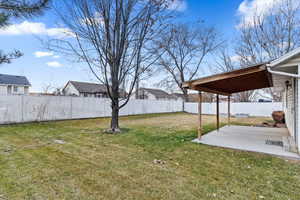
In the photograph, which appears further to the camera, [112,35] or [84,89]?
[84,89]

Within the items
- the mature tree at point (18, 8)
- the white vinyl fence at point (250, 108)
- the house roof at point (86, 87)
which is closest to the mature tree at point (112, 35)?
the mature tree at point (18, 8)

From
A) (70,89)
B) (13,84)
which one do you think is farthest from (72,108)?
(70,89)

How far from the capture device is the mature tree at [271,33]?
12648mm

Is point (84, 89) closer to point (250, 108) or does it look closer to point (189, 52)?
point (189, 52)

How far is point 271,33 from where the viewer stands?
45.5 ft

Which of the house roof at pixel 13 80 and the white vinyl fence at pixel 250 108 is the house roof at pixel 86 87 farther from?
the white vinyl fence at pixel 250 108

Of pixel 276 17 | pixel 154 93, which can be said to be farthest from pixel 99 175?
pixel 154 93

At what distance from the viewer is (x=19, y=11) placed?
16.1 ft

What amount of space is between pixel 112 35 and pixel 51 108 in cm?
677

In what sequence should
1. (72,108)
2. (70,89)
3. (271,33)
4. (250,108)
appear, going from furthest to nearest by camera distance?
1. (70,89)
2. (250,108)
3. (271,33)
4. (72,108)

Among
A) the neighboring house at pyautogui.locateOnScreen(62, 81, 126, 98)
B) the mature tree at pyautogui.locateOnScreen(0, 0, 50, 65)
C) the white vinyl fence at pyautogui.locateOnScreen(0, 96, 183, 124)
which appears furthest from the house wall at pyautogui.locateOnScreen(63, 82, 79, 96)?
the mature tree at pyautogui.locateOnScreen(0, 0, 50, 65)

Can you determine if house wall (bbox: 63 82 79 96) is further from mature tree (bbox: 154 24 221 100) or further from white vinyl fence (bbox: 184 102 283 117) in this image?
white vinyl fence (bbox: 184 102 283 117)

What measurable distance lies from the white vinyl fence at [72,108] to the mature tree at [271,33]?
463 cm

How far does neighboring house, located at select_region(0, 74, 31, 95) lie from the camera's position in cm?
1991
